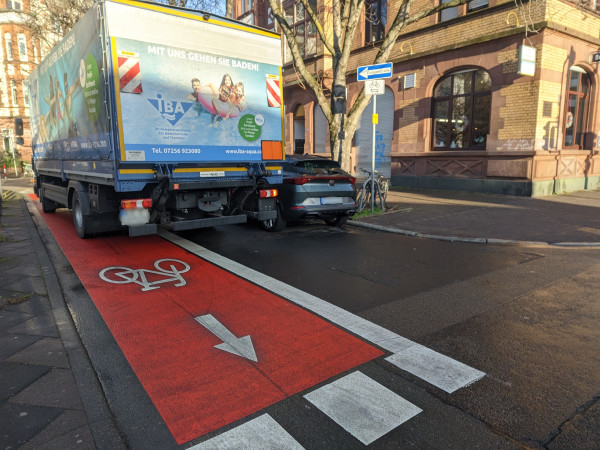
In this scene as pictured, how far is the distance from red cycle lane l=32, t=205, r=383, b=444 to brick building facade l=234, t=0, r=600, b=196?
11509 millimetres

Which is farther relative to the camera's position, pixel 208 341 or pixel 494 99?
pixel 494 99

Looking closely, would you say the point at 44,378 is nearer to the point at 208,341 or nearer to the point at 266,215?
the point at 208,341

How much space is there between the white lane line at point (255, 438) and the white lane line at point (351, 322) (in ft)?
4.06

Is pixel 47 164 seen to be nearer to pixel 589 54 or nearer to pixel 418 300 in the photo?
pixel 418 300

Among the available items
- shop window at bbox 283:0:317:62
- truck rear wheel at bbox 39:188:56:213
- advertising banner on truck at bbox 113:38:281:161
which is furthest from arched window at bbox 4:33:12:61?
advertising banner on truck at bbox 113:38:281:161

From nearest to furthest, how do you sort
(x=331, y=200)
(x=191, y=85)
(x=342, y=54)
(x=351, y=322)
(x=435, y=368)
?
(x=435, y=368), (x=351, y=322), (x=191, y=85), (x=331, y=200), (x=342, y=54)

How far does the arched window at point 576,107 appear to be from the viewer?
48.6ft

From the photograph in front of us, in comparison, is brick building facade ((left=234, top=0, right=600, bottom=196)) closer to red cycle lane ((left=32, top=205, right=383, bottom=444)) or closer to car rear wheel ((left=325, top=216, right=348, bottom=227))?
car rear wheel ((left=325, top=216, right=348, bottom=227))

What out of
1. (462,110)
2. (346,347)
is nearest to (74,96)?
(346,347)

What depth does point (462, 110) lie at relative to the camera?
15.7 m

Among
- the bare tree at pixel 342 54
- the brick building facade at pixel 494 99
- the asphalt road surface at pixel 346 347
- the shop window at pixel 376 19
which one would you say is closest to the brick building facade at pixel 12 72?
the shop window at pixel 376 19

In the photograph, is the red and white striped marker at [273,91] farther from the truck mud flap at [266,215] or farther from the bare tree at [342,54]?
the bare tree at [342,54]

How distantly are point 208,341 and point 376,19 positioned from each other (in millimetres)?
18015

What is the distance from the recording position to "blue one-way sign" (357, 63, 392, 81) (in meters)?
10.0
